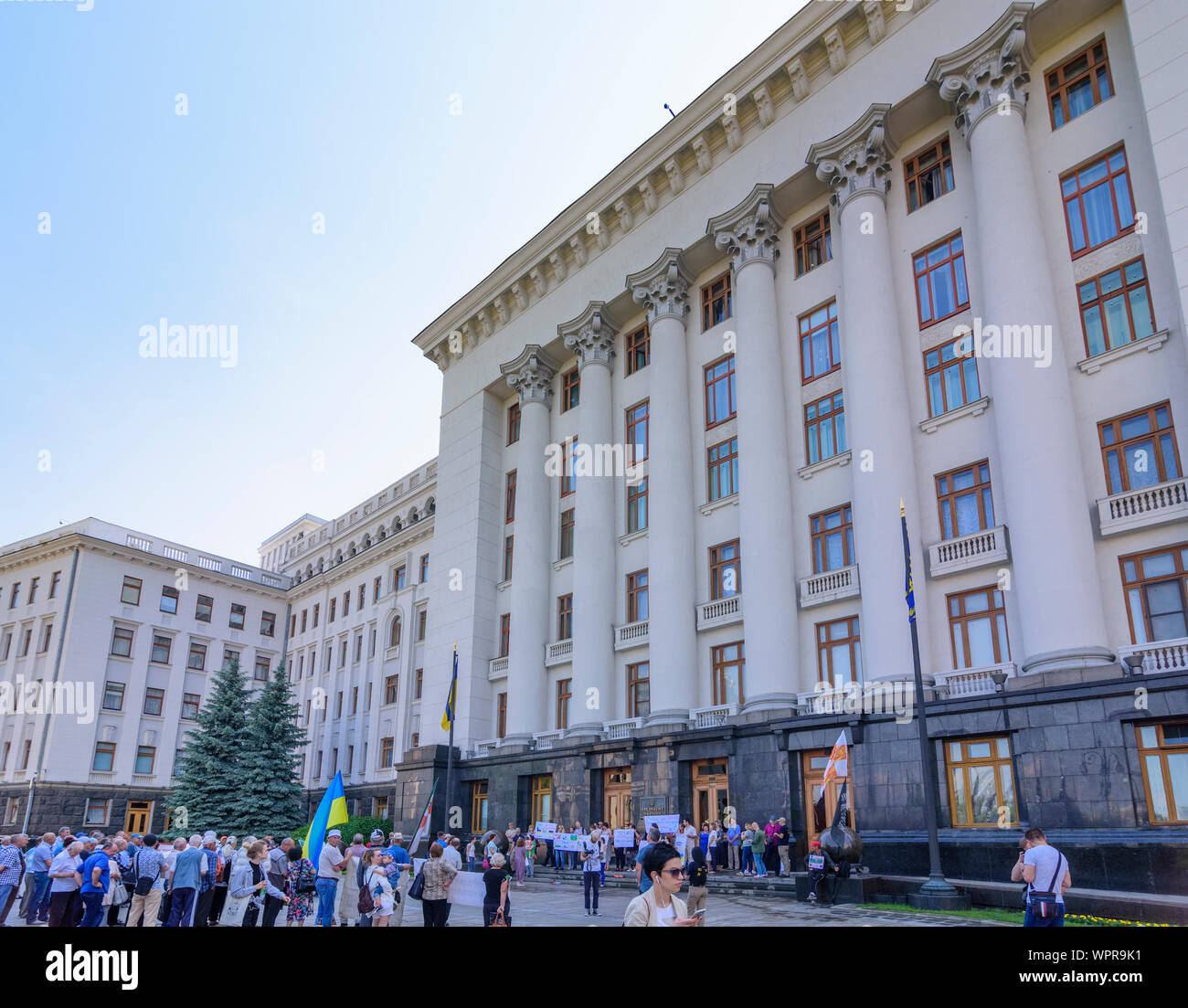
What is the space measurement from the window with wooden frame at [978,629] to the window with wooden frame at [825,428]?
6390mm

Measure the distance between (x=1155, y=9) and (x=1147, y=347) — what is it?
8609 mm

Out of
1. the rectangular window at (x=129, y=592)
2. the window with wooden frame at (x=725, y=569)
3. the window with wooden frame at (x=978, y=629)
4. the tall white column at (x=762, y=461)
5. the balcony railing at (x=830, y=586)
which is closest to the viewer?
the window with wooden frame at (x=978, y=629)

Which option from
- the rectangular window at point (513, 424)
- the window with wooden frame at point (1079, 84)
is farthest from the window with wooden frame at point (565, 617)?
the window with wooden frame at point (1079, 84)

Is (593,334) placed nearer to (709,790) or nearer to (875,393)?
(875,393)

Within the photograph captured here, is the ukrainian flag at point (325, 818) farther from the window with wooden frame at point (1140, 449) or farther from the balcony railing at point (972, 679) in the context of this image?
the window with wooden frame at point (1140, 449)

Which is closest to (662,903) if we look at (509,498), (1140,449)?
(1140,449)

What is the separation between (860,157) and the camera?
29.0 meters

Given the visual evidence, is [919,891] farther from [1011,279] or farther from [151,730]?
[151,730]

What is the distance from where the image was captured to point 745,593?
28.3 m

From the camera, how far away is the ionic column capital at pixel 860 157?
28500mm

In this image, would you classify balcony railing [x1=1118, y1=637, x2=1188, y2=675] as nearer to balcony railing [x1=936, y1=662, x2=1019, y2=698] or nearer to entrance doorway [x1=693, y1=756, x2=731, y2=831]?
balcony railing [x1=936, y1=662, x2=1019, y2=698]

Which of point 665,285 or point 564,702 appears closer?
point 665,285

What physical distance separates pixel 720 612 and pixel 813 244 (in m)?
13.2
